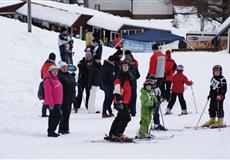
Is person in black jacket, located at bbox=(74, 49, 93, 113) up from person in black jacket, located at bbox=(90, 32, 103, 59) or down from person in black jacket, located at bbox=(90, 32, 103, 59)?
down

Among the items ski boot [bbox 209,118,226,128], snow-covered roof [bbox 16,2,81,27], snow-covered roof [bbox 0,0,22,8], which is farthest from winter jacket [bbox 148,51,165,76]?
snow-covered roof [bbox 0,0,22,8]

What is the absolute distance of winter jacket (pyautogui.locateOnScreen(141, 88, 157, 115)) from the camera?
10.9 meters

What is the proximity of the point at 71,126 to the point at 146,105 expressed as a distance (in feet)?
8.81

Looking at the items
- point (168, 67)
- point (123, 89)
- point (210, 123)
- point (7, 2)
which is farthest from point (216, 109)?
point (7, 2)

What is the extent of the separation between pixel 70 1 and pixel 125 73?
5110 centimetres

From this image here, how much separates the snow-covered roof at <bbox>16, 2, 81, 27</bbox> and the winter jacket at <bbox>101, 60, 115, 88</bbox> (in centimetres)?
2718

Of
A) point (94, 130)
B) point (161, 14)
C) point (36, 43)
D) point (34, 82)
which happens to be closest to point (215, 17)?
point (161, 14)

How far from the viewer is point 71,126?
42.6 feet

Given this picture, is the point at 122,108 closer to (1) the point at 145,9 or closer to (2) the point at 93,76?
(2) the point at 93,76

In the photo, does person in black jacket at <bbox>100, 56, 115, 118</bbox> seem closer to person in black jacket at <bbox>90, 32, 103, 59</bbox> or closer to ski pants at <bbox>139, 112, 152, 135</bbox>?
person in black jacket at <bbox>90, 32, 103, 59</bbox>

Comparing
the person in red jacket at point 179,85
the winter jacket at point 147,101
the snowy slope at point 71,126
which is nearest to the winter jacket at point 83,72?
the snowy slope at point 71,126

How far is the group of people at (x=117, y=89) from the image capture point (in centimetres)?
1091

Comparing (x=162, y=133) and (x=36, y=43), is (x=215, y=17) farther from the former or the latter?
(x=162, y=133)

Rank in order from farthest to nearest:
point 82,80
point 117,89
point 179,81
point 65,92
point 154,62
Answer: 1. point 154,62
2. point 82,80
3. point 179,81
4. point 65,92
5. point 117,89
